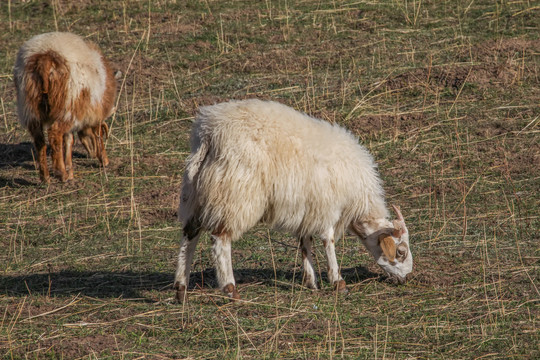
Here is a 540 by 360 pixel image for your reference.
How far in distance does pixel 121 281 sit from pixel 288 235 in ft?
6.94

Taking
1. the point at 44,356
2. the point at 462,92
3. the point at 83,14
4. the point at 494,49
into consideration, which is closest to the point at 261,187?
the point at 44,356

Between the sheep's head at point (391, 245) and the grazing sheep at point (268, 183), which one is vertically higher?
the grazing sheep at point (268, 183)

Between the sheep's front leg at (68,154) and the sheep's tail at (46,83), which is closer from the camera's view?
the sheep's tail at (46,83)

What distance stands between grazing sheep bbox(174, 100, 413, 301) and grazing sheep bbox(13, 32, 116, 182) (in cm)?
398

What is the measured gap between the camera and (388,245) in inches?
297

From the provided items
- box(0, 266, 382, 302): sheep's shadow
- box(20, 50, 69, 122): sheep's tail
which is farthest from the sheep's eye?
box(20, 50, 69, 122): sheep's tail

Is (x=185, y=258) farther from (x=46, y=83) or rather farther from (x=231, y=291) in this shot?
(x=46, y=83)

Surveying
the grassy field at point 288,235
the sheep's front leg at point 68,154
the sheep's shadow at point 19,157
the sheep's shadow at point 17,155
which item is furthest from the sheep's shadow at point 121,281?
the sheep's shadow at point 17,155

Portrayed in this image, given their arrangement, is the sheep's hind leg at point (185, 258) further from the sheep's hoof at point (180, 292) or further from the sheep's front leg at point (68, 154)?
the sheep's front leg at point (68, 154)

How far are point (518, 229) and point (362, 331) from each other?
10.2ft

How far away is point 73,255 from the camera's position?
8.59 meters

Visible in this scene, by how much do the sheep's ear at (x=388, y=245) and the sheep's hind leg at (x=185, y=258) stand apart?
177 cm

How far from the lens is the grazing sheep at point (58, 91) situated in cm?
1038

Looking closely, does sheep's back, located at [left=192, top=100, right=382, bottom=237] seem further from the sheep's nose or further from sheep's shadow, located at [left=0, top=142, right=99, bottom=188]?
sheep's shadow, located at [left=0, top=142, right=99, bottom=188]
